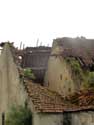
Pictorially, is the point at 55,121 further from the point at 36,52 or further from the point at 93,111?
the point at 36,52

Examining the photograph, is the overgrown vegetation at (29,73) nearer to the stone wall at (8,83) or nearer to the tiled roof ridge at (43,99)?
the stone wall at (8,83)

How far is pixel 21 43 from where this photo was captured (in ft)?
142

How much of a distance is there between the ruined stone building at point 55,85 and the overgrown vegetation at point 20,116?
0.35 meters

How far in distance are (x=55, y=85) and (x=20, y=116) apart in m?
5.36

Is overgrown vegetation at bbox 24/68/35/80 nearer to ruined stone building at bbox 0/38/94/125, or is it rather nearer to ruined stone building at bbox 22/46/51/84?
ruined stone building at bbox 0/38/94/125

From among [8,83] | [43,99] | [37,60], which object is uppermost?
[37,60]

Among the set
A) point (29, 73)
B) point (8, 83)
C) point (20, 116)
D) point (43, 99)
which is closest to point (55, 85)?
point (29, 73)

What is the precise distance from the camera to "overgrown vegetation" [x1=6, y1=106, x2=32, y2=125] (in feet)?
112

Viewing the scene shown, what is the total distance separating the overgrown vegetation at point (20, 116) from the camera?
34062 mm

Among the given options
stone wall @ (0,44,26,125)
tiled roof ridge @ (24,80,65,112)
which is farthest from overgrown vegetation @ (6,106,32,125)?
tiled roof ridge @ (24,80,65,112)

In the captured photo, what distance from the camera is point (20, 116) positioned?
112 ft

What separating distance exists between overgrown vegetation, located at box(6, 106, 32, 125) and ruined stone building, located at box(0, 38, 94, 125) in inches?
13.7

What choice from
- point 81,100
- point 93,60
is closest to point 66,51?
point 93,60

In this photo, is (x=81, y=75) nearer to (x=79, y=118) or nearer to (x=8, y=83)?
(x=8, y=83)
